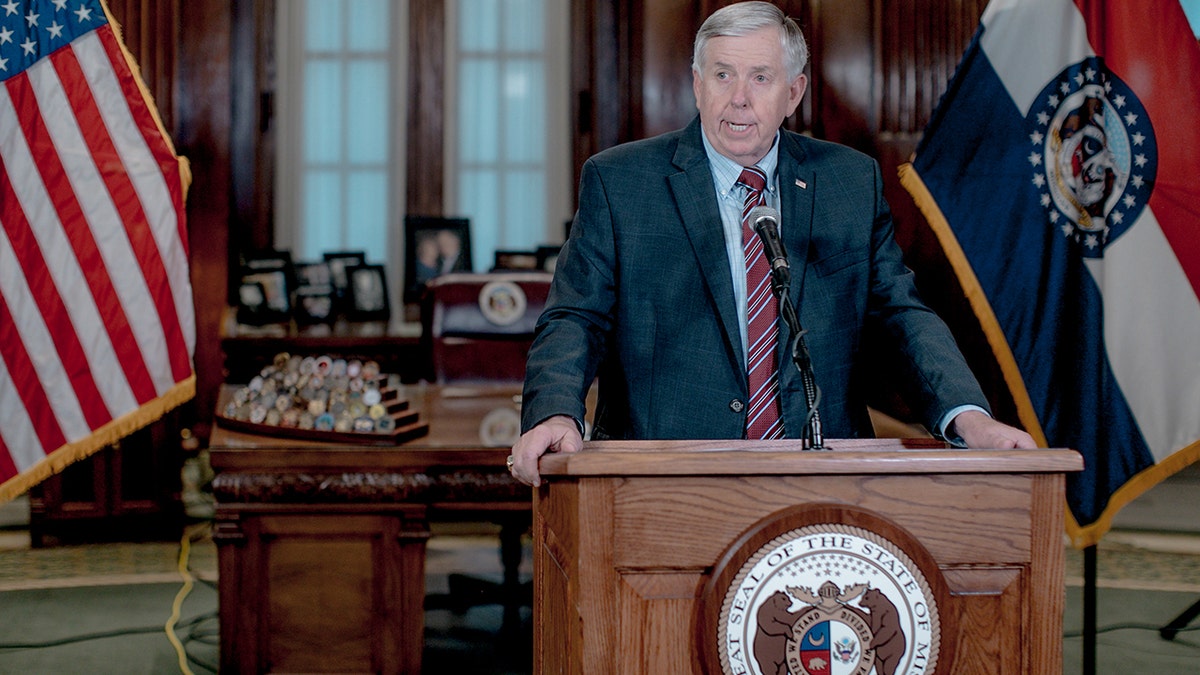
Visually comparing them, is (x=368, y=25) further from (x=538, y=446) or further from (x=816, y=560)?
(x=816, y=560)

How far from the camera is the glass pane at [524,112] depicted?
586 cm

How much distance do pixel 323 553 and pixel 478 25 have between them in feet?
12.1

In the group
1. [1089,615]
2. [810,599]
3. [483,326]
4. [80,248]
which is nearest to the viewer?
[810,599]

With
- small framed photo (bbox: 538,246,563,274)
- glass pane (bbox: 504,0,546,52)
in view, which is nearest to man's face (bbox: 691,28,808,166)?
small framed photo (bbox: 538,246,563,274)

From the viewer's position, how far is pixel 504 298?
4195mm

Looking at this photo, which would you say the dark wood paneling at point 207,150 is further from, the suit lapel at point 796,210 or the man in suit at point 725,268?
the suit lapel at point 796,210

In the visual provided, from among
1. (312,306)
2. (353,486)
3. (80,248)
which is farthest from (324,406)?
(312,306)

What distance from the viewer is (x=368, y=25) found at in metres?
5.80

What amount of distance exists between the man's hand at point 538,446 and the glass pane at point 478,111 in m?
4.59

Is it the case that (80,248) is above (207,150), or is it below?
below

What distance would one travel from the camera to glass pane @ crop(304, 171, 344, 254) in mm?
5840

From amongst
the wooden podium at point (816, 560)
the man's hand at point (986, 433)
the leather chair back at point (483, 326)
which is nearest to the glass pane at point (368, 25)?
the leather chair back at point (483, 326)

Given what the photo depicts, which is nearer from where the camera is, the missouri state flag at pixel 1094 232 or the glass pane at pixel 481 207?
the missouri state flag at pixel 1094 232

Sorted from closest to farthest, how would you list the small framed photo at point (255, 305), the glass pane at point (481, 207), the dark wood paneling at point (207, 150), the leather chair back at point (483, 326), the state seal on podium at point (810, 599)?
the state seal on podium at point (810, 599), the leather chair back at point (483, 326), the dark wood paneling at point (207, 150), the small framed photo at point (255, 305), the glass pane at point (481, 207)
